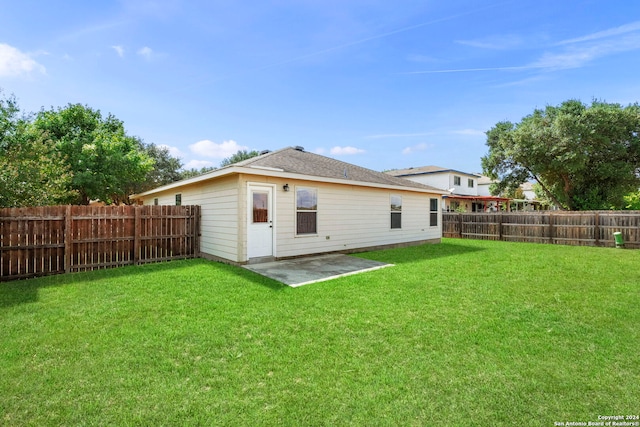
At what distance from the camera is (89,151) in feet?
57.0

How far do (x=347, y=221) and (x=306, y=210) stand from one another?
1.78 metres

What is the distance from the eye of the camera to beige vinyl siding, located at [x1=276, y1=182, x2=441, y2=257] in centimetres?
860

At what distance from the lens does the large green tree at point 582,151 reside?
2003 cm

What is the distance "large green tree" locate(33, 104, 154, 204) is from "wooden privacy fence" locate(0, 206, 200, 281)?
12.2 metres

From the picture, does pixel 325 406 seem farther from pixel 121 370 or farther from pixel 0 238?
pixel 0 238

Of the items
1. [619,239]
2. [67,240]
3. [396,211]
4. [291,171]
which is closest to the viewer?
[67,240]

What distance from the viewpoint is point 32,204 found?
9.15 metres

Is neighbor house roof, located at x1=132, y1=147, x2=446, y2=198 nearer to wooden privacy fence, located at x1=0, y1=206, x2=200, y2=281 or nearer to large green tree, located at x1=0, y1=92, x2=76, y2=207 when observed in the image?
wooden privacy fence, located at x1=0, y1=206, x2=200, y2=281

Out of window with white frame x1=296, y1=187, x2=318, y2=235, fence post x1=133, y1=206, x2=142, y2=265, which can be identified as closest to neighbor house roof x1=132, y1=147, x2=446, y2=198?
window with white frame x1=296, y1=187, x2=318, y2=235

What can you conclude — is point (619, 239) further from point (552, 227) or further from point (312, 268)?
point (312, 268)

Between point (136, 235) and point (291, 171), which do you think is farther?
point (291, 171)

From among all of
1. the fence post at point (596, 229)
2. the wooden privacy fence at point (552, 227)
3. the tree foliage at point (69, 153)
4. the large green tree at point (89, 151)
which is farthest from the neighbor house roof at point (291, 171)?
the large green tree at point (89, 151)

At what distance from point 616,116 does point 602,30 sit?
47.8ft

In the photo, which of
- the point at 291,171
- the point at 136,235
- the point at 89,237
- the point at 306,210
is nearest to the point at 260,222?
the point at 306,210
